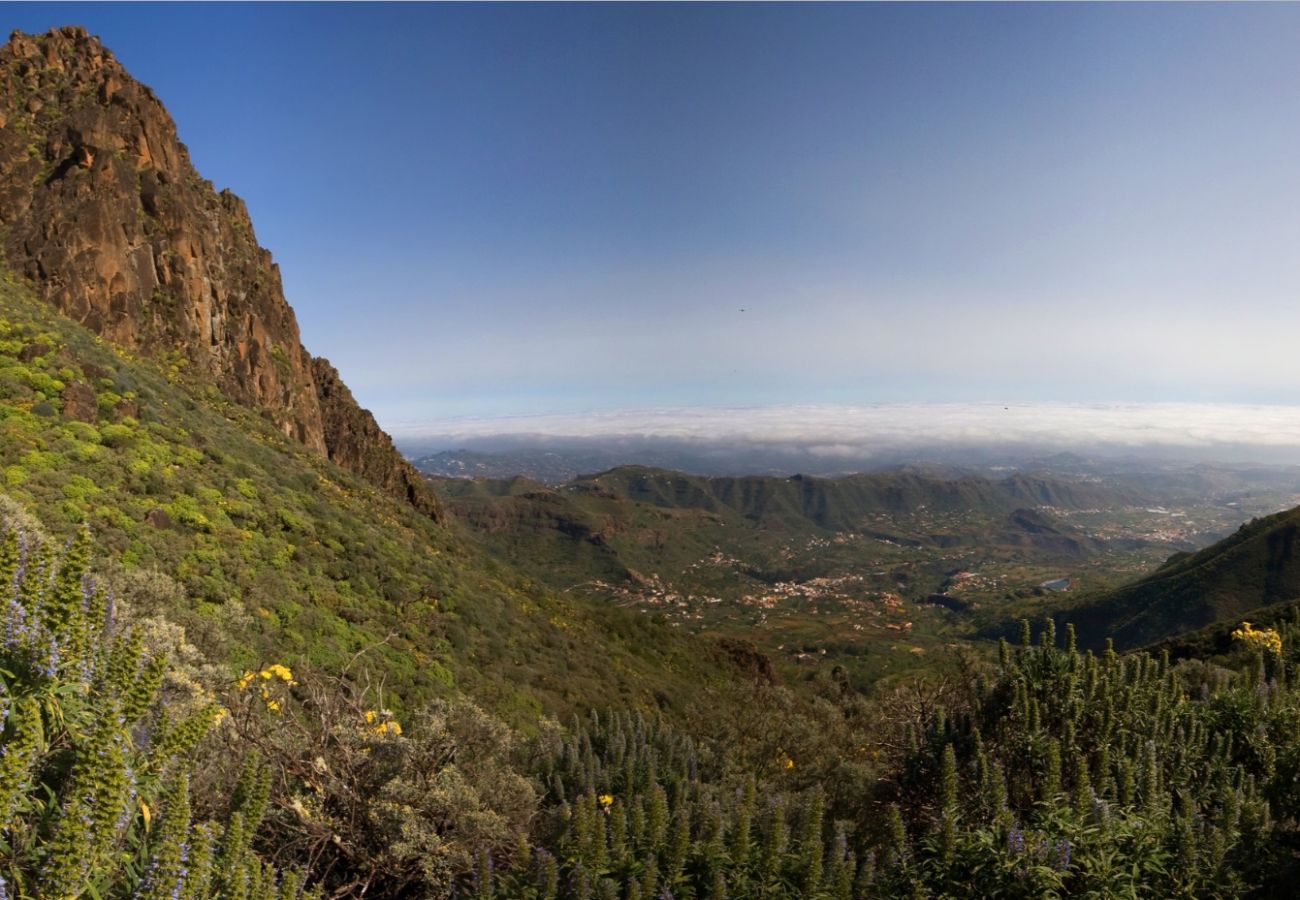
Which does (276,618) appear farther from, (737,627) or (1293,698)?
(737,627)

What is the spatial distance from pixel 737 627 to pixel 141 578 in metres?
135

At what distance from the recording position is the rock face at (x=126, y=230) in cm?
3641

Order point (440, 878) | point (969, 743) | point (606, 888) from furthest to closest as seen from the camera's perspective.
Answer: point (969, 743) → point (440, 878) → point (606, 888)

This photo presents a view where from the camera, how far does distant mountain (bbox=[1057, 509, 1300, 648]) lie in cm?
8650

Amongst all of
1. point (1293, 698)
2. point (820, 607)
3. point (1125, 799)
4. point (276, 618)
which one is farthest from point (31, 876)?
point (820, 607)

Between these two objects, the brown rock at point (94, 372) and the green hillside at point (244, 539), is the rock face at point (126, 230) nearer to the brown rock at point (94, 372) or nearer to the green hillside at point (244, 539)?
the green hillside at point (244, 539)

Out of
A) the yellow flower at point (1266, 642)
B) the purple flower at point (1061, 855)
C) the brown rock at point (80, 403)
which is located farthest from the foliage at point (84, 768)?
the yellow flower at point (1266, 642)

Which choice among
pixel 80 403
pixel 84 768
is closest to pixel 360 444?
pixel 80 403

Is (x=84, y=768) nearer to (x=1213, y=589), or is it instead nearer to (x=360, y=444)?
(x=360, y=444)

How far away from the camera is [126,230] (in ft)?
131

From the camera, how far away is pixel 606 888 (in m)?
5.81

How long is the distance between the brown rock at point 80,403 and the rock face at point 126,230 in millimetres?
19443

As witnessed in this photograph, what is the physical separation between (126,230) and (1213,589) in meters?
133

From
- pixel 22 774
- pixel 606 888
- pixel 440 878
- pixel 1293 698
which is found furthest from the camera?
pixel 1293 698
